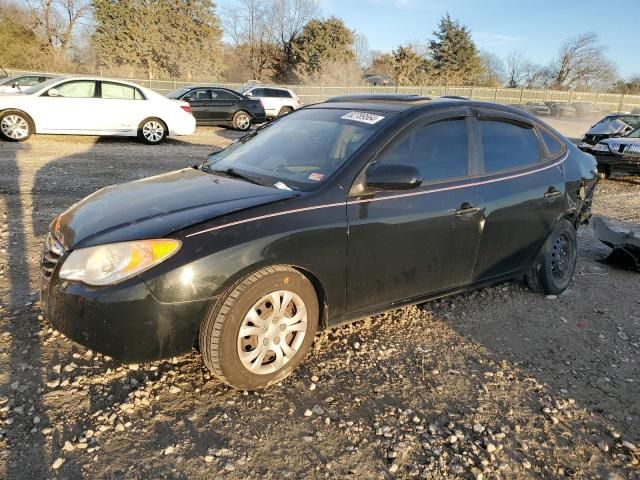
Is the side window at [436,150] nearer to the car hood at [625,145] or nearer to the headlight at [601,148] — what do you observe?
the car hood at [625,145]

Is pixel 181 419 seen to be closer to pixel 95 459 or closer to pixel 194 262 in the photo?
pixel 95 459

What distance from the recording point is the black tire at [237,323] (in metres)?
2.60

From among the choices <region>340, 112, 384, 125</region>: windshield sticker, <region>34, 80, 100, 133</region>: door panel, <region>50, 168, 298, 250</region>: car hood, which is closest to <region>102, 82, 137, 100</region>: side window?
<region>34, 80, 100, 133</region>: door panel

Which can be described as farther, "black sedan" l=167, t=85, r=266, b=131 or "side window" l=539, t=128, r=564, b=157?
"black sedan" l=167, t=85, r=266, b=131

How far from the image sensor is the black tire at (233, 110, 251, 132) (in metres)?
17.8

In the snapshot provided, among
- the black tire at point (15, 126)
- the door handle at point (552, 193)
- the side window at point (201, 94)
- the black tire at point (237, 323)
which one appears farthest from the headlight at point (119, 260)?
the side window at point (201, 94)

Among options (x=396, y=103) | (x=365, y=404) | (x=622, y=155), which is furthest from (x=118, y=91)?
(x=622, y=155)

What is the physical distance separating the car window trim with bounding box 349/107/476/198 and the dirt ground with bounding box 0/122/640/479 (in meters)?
1.09

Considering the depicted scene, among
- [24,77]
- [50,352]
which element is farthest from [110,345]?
[24,77]

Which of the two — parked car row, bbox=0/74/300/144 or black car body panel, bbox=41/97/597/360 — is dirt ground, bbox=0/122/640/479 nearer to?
black car body panel, bbox=41/97/597/360

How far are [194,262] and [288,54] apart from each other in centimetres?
5439

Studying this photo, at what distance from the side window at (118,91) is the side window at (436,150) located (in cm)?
1001

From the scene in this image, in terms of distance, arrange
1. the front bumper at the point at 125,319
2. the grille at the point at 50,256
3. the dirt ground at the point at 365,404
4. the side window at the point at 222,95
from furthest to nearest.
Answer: the side window at the point at 222,95 → the grille at the point at 50,256 → the front bumper at the point at 125,319 → the dirt ground at the point at 365,404

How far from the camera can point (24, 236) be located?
5.07m
